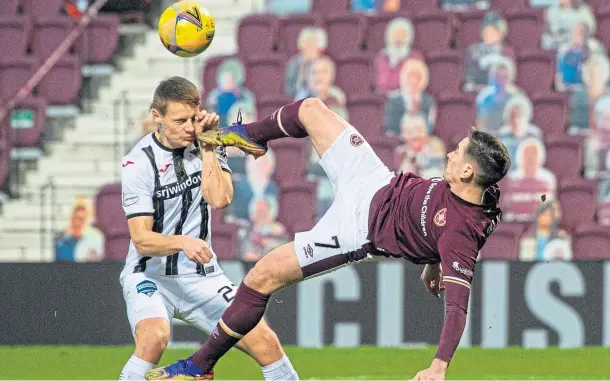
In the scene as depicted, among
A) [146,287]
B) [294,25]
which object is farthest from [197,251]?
[294,25]

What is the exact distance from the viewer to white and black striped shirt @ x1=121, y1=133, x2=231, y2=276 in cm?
673

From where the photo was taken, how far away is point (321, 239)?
647 cm

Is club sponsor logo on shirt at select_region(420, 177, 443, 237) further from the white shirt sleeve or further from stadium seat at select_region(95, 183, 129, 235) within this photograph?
stadium seat at select_region(95, 183, 129, 235)

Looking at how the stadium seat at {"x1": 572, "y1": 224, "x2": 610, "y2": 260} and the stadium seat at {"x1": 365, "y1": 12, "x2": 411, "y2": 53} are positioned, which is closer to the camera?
the stadium seat at {"x1": 572, "y1": 224, "x2": 610, "y2": 260}

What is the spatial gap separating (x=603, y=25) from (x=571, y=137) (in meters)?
1.84

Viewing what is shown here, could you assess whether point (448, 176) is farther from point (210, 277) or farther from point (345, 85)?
point (345, 85)

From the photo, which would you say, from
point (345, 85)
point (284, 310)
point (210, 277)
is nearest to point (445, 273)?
point (210, 277)

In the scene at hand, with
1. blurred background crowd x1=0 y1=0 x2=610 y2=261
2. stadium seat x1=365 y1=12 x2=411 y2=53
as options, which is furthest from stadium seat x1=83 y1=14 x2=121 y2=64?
stadium seat x1=365 y1=12 x2=411 y2=53

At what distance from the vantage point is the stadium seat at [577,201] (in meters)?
11.9

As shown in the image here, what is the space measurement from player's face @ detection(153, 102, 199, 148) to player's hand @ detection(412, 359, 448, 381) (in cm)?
197

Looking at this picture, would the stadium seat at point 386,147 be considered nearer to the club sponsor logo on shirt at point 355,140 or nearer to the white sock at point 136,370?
the club sponsor logo on shirt at point 355,140

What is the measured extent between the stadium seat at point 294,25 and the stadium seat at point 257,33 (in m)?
0.15

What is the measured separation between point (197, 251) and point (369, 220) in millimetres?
955

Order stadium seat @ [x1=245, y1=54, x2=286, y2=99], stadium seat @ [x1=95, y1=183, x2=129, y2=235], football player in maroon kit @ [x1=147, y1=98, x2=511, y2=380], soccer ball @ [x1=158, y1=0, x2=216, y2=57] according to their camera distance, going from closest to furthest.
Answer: football player in maroon kit @ [x1=147, y1=98, x2=511, y2=380] < soccer ball @ [x1=158, y1=0, x2=216, y2=57] < stadium seat @ [x1=95, y1=183, x2=129, y2=235] < stadium seat @ [x1=245, y1=54, x2=286, y2=99]
